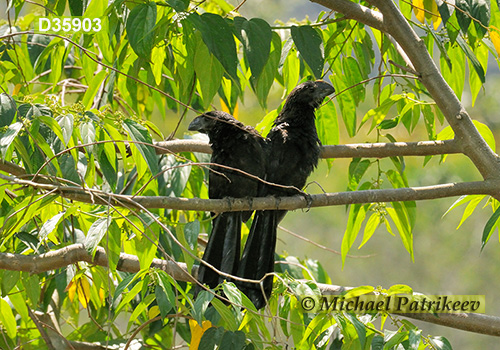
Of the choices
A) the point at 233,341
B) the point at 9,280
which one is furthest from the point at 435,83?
the point at 9,280

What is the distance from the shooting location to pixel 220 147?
256cm

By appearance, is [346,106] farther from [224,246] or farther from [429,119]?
[224,246]

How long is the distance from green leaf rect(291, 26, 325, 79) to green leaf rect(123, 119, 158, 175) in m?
0.54

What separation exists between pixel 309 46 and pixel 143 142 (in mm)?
581

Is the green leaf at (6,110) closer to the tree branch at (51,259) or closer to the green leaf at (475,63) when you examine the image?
the tree branch at (51,259)

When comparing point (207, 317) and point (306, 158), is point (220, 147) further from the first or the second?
point (207, 317)

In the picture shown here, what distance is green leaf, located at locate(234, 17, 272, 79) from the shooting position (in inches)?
60.6

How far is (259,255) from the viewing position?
238 centimetres

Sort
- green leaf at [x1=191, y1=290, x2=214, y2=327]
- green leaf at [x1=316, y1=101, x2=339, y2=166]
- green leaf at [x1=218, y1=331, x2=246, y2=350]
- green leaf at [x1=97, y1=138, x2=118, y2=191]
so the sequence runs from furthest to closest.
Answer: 1. green leaf at [x1=316, y1=101, x2=339, y2=166]
2. green leaf at [x1=97, y1=138, x2=118, y2=191]
3. green leaf at [x1=218, y1=331, x2=246, y2=350]
4. green leaf at [x1=191, y1=290, x2=214, y2=327]

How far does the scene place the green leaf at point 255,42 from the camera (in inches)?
60.6

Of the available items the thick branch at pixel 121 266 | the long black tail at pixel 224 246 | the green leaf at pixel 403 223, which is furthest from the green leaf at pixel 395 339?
the long black tail at pixel 224 246

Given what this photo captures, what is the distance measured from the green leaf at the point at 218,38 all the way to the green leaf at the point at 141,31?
11 centimetres

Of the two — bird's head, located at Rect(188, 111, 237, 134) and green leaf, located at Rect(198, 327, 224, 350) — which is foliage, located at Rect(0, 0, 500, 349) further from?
bird's head, located at Rect(188, 111, 237, 134)

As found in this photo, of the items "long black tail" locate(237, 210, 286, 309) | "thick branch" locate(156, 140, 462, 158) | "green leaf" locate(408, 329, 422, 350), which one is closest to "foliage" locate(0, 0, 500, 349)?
"green leaf" locate(408, 329, 422, 350)
